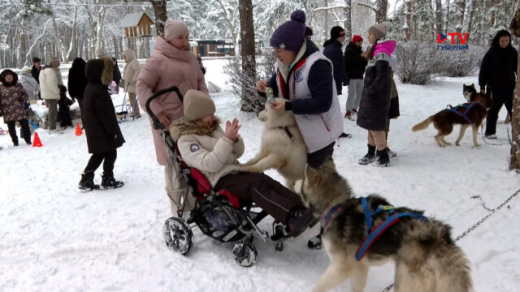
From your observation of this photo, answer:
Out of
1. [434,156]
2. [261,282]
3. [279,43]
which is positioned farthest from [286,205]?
[434,156]

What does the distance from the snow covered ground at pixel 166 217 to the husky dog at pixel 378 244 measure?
55cm

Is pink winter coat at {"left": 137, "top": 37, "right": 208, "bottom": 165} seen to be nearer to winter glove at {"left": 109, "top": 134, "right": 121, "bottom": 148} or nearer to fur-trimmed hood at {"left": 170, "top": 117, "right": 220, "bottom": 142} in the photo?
fur-trimmed hood at {"left": 170, "top": 117, "right": 220, "bottom": 142}

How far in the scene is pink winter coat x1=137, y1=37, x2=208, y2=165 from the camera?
3902 mm

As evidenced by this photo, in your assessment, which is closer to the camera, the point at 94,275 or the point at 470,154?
the point at 94,275

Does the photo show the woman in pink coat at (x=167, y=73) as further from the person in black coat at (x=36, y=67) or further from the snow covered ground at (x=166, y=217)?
the person in black coat at (x=36, y=67)

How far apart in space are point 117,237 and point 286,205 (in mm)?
1992

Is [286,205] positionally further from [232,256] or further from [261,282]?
[232,256]

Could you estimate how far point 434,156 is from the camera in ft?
19.5

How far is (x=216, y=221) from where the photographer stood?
10.4 feet

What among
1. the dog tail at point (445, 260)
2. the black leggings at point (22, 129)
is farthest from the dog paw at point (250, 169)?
the black leggings at point (22, 129)

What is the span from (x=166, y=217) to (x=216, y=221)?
1.24 meters

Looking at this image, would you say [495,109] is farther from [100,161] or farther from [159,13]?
[159,13]

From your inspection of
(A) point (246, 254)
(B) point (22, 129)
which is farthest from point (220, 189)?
(B) point (22, 129)

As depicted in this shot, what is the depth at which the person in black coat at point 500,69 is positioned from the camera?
6.58 m
